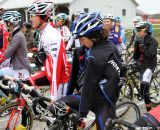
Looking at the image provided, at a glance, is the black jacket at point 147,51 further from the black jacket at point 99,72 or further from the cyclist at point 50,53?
the black jacket at point 99,72

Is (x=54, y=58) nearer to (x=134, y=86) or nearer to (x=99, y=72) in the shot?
(x=99, y=72)

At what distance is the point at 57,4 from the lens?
4375 cm

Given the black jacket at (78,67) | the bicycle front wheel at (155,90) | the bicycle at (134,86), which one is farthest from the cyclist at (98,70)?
the bicycle front wheel at (155,90)

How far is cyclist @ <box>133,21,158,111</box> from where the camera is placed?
7.24 m

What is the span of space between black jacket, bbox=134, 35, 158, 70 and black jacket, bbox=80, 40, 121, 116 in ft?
9.63

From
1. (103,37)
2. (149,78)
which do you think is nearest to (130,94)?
(149,78)

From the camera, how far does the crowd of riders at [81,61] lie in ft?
14.2

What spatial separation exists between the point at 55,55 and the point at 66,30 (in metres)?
6.83

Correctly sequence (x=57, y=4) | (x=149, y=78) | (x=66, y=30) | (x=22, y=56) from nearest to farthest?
(x=22, y=56)
(x=149, y=78)
(x=66, y=30)
(x=57, y=4)

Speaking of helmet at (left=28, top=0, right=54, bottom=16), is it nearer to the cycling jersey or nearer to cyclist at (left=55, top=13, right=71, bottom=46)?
cyclist at (left=55, top=13, right=71, bottom=46)

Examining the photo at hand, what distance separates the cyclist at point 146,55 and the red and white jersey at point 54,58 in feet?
7.52

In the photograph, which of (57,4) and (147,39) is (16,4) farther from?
(147,39)

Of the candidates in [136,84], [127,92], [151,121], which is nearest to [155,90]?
[136,84]

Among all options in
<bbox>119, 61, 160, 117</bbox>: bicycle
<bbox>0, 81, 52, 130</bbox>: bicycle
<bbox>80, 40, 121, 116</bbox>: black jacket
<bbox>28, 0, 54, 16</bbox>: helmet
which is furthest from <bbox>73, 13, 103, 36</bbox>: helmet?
<bbox>119, 61, 160, 117</bbox>: bicycle
